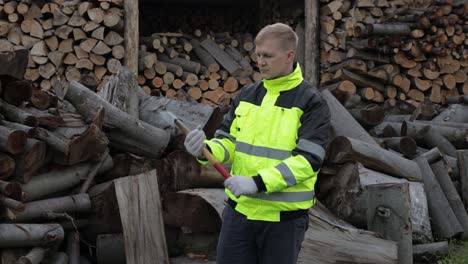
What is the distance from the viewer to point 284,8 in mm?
10961

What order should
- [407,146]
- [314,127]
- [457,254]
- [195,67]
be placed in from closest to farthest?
[314,127], [457,254], [407,146], [195,67]

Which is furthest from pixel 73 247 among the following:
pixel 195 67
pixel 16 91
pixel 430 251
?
pixel 195 67

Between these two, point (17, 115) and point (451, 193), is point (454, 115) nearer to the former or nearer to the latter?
point (451, 193)

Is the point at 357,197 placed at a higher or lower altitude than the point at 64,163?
lower

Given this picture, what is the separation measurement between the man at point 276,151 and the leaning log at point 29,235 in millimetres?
1514

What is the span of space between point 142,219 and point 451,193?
3208 mm

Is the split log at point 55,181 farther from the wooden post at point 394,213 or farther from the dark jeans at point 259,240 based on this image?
the wooden post at point 394,213

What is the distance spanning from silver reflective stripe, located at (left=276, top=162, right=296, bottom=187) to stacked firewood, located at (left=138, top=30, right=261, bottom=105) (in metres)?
5.72

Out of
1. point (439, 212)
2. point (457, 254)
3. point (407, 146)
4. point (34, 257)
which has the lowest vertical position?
point (457, 254)

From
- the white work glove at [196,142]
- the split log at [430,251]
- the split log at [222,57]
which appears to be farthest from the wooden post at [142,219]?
the split log at [222,57]

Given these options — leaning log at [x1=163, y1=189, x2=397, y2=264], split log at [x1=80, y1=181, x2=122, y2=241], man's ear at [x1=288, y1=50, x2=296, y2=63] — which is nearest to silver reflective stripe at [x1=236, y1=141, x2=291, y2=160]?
man's ear at [x1=288, y1=50, x2=296, y2=63]

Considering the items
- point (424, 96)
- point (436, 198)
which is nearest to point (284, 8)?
point (424, 96)

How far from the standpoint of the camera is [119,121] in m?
4.96

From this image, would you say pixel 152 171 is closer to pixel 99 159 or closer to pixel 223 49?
pixel 99 159
